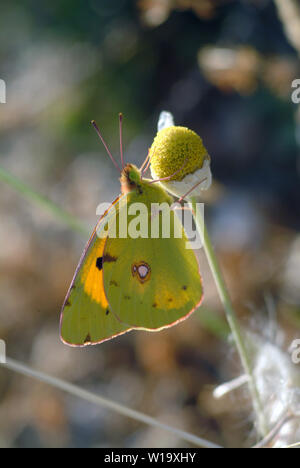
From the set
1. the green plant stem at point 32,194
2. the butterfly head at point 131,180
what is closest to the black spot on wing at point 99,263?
the butterfly head at point 131,180

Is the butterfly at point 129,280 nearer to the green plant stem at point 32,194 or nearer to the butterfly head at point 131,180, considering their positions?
the butterfly head at point 131,180

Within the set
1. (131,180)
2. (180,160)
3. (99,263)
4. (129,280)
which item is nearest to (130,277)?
(129,280)

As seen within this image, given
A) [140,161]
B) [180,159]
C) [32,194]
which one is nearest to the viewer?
[180,159]

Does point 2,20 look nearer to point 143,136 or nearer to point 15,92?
point 15,92

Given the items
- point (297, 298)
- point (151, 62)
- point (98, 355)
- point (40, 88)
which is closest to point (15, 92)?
point (40, 88)

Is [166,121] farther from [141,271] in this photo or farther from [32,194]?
[32,194]

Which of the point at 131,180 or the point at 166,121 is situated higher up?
the point at 166,121
